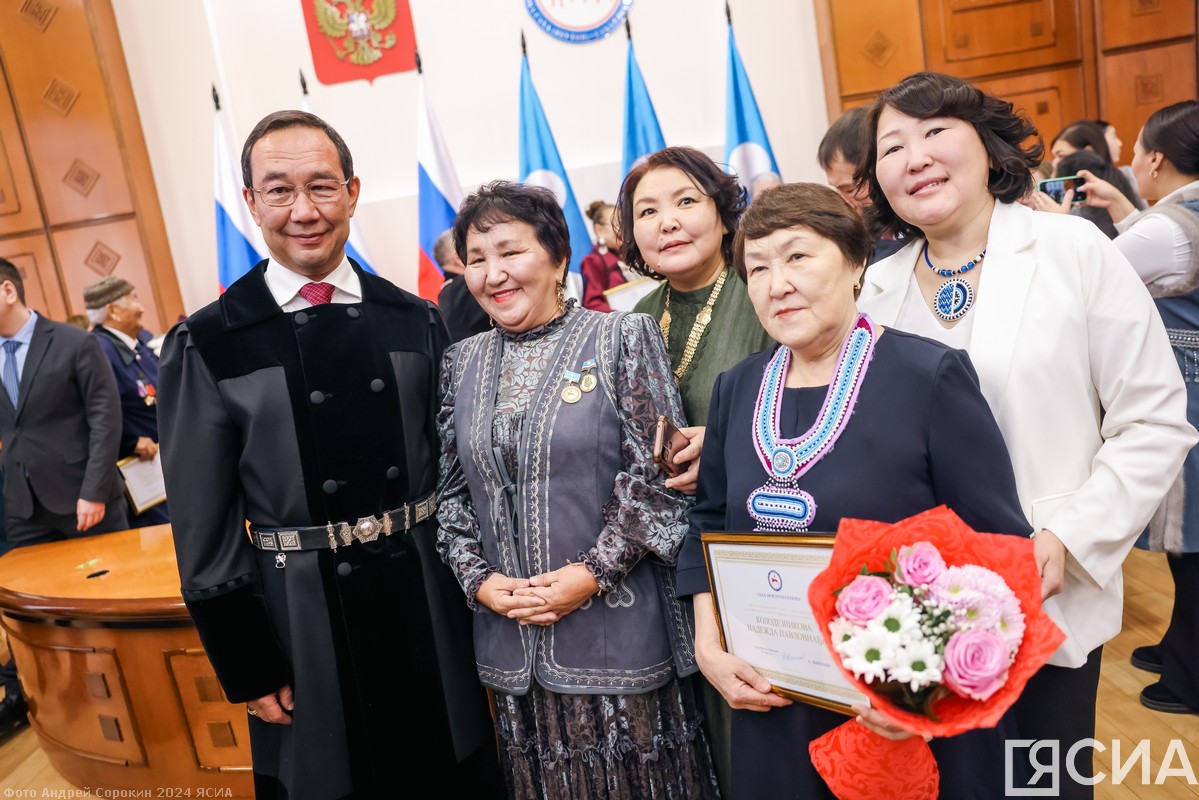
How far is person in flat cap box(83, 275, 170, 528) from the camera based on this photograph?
4109 mm

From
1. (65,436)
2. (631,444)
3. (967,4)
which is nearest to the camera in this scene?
(631,444)

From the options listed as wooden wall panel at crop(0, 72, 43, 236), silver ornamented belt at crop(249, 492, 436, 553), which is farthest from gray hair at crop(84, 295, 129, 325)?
silver ornamented belt at crop(249, 492, 436, 553)

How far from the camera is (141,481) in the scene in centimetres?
378

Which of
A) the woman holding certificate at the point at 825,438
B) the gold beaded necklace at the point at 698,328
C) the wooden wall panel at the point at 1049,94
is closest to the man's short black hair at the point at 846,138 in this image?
the gold beaded necklace at the point at 698,328

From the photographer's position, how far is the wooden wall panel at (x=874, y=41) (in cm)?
560

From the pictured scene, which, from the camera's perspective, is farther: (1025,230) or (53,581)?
(53,581)

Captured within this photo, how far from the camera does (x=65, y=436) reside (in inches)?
145

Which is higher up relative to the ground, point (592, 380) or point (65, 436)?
point (592, 380)

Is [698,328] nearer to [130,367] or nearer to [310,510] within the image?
[310,510]

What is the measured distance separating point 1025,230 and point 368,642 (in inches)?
58.3

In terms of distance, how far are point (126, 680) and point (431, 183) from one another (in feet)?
12.7

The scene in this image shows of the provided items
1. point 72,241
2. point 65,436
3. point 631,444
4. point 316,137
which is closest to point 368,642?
point 631,444

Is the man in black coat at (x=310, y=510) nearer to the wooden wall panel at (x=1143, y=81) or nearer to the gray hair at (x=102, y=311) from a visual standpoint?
the gray hair at (x=102, y=311)

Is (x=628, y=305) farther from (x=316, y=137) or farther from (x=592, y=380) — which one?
(x=316, y=137)
